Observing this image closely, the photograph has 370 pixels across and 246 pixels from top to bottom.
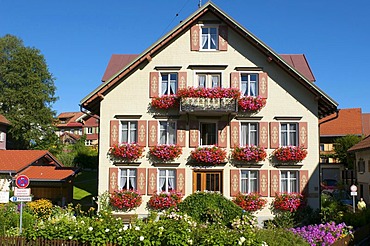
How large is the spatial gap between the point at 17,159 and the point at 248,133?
Answer: 20.2 metres

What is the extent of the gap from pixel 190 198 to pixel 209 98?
16.6ft

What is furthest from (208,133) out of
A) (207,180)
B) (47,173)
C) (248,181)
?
(47,173)

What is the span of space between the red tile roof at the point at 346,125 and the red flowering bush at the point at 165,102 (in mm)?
41253

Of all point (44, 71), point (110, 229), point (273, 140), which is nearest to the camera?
point (110, 229)

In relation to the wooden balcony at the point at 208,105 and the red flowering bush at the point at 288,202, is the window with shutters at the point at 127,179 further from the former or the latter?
the red flowering bush at the point at 288,202

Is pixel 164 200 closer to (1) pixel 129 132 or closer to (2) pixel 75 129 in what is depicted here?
(1) pixel 129 132

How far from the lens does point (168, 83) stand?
74.1 feet

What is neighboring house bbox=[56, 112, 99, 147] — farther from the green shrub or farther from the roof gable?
the green shrub

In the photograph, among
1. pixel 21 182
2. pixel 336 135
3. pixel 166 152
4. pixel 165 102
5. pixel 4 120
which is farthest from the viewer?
pixel 336 135

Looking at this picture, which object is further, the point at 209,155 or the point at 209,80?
the point at 209,80

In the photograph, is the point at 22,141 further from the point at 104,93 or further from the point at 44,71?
the point at 104,93

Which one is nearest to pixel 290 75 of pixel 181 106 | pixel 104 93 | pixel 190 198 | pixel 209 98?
pixel 209 98

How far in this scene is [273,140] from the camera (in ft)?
72.4

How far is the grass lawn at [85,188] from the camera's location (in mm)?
34025
